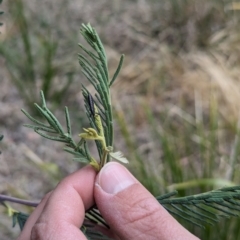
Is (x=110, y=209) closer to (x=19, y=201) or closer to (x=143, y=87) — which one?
(x=19, y=201)

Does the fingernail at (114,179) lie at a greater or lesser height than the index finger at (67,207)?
greater

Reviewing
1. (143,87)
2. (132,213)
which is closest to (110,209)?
(132,213)

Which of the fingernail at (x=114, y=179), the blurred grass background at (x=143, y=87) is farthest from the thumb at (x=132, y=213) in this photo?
the blurred grass background at (x=143, y=87)

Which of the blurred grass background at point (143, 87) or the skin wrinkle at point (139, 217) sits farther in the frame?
the blurred grass background at point (143, 87)

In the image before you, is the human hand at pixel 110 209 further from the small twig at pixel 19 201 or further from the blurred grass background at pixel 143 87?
the blurred grass background at pixel 143 87

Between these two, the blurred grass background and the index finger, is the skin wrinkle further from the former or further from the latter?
the blurred grass background

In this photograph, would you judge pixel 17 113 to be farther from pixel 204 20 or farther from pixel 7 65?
pixel 204 20

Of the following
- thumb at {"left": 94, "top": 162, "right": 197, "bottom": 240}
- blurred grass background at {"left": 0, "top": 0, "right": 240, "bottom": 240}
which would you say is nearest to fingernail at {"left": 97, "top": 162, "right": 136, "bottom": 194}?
thumb at {"left": 94, "top": 162, "right": 197, "bottom": 240}
